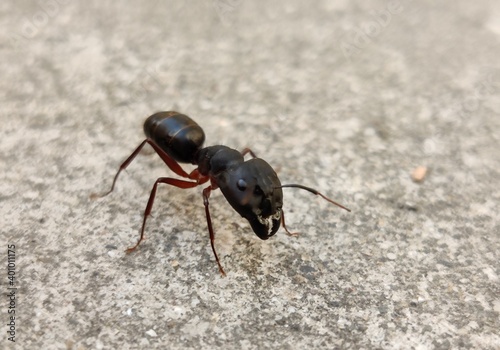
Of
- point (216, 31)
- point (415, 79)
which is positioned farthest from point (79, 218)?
point (415, 79)

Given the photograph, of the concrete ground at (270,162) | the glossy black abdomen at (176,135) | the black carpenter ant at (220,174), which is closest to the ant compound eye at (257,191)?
the black carpenter ant at (220,174)

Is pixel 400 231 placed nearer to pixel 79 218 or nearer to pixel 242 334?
pixel 242 334

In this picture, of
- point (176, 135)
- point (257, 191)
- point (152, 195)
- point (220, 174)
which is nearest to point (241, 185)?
point (257, 191)

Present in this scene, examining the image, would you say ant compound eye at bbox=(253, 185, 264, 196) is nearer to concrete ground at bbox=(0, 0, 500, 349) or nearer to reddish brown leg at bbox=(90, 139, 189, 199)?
concrete ground at bbox=(0, 0, 500, 349)

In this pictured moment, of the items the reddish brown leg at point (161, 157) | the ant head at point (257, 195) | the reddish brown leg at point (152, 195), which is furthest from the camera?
the reddish brown leg at point (161, 157)

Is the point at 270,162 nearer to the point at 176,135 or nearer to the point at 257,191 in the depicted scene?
the point at 176,135

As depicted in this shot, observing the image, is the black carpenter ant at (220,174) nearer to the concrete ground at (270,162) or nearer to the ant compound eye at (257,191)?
the ant compound eye at (257,191)
